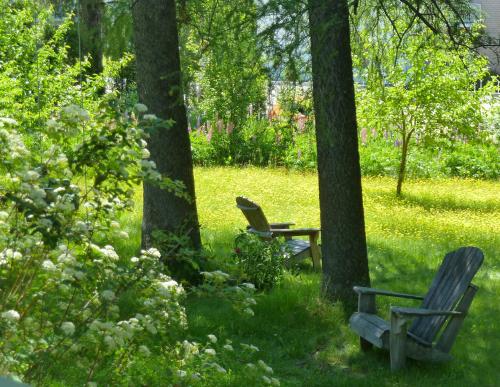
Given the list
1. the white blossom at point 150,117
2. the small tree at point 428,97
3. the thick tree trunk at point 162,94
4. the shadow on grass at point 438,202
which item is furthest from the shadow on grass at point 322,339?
the small tree at point 428,97

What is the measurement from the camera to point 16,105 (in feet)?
39.4

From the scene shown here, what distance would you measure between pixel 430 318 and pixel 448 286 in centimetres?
28

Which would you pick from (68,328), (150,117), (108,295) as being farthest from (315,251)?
(68,328)

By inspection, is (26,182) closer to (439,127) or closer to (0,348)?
(0,348)

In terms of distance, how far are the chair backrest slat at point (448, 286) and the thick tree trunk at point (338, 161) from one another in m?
1.07

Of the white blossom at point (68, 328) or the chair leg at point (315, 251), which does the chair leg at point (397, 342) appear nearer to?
the white blossom at point (68, 328)

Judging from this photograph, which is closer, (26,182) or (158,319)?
(26,182)

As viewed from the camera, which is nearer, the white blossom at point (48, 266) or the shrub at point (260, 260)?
the white blossom at point (48, 266)

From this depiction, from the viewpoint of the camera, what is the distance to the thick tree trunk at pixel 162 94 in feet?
27.4

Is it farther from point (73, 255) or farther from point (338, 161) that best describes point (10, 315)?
point (338, 161)

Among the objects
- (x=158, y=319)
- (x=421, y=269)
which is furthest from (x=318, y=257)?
(x=158, y=319)

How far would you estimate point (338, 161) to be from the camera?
7891 millimetres

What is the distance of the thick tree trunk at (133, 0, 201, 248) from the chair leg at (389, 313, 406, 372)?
8.42 ft

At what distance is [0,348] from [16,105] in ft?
29.1
